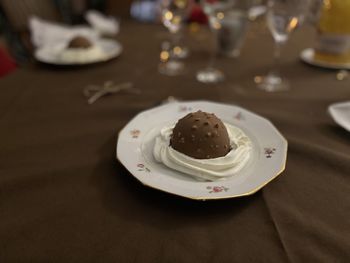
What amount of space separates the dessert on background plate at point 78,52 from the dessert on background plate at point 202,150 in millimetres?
503

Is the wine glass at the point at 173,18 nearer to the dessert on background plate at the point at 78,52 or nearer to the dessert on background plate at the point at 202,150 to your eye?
the dessert on background plate at the point at 78,52

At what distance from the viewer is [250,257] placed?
0.34 meters

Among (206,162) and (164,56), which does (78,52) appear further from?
(206,162)

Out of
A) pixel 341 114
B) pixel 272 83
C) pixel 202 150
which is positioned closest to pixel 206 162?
pixel 202 150

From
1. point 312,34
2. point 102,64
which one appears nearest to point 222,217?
point 102,64

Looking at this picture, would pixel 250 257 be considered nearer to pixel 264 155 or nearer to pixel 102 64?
pixel 264 155

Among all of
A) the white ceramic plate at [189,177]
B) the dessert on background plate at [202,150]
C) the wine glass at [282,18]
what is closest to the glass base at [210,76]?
the wine glass at [282,18]

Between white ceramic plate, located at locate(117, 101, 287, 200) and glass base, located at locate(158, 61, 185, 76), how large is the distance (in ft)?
0.99

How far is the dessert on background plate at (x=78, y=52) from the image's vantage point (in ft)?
2.84

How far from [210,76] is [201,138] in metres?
0.45

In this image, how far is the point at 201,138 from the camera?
43 cm

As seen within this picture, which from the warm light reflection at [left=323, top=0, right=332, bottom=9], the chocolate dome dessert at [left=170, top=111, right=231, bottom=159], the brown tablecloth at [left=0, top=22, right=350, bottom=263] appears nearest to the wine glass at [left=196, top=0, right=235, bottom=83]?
the brown tablecloth at [left=0, top=22, right=350, bottom=263]

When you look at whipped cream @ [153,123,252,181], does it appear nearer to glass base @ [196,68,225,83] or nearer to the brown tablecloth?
the brown tablecloth

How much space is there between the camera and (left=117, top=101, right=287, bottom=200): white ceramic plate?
1.30ft
